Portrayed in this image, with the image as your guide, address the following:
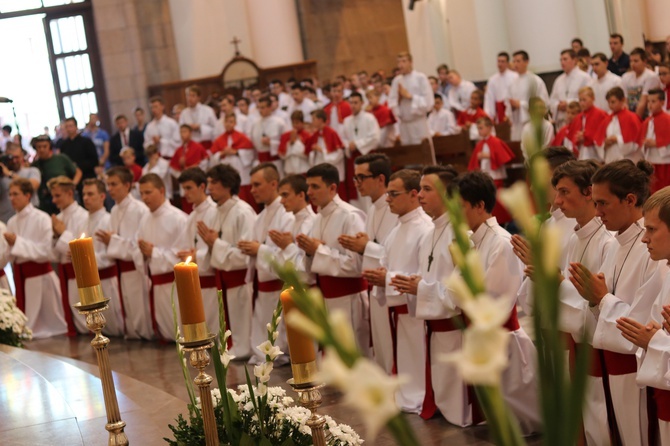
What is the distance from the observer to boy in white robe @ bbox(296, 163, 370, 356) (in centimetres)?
776

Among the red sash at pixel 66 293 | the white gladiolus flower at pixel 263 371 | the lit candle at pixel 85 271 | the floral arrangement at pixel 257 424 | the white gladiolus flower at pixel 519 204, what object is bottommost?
the red sash at pixel 66 293

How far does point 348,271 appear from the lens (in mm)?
7633

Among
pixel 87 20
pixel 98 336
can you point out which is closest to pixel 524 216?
pixel 98 336

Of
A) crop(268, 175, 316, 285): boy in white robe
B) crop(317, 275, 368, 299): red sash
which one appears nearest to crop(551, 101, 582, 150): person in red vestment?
crop(268, 175, 316, 285): boy in white robe

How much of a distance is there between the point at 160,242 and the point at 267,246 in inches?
75.0

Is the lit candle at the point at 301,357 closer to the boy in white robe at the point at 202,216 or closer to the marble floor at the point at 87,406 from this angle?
the marble floor at the point at 87,406

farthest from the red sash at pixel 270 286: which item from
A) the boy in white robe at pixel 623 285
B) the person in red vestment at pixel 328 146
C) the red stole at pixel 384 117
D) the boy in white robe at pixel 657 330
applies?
the red stole at pixel 384 117

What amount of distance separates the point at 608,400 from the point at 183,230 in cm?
563

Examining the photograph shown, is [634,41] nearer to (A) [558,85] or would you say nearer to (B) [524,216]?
(A) [558,85]

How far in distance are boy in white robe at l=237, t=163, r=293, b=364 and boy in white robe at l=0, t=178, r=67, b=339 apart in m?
3.08

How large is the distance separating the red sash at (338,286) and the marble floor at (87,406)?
77 centimetres

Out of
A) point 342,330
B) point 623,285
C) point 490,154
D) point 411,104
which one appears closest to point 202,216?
point 490,154

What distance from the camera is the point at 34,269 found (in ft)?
35.6

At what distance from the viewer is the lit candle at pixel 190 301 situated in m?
2.62
